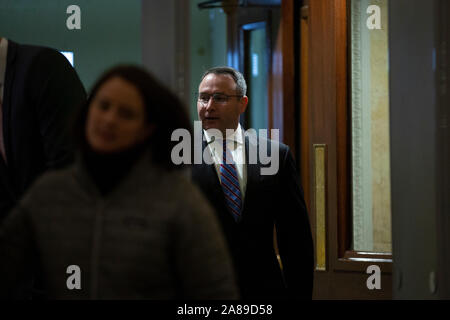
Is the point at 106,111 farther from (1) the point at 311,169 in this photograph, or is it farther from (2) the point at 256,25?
(2) the point at 256,25

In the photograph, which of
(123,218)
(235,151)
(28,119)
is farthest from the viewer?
(235,151)

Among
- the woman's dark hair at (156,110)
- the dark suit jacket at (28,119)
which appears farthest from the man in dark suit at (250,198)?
the woman's dark hair at (156,110)

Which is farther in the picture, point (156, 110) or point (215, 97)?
point (215, 97)

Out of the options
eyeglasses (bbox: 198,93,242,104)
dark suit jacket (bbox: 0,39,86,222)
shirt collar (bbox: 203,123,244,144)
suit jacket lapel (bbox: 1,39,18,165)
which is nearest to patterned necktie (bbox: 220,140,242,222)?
shirt collar (bbox: 203,123,244,144)

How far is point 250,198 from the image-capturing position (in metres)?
2.33

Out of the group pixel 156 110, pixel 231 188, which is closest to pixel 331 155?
pixel 231 188

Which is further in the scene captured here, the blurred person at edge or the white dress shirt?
the white dress shirt

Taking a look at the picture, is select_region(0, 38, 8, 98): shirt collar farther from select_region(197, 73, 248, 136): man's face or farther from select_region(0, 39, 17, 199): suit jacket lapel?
select_region(197, 73, 248, 136): man's face

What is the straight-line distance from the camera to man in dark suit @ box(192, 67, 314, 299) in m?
2.29

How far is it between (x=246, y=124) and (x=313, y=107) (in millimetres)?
918

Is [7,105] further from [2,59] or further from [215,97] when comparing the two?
Result: [215,97]

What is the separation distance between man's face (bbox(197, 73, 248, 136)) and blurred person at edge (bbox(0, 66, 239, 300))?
975 millimetres

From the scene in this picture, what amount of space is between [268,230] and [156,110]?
3.58 ft

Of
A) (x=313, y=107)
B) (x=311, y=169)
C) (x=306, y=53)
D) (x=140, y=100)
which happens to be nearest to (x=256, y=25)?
(x=306, y=53)
